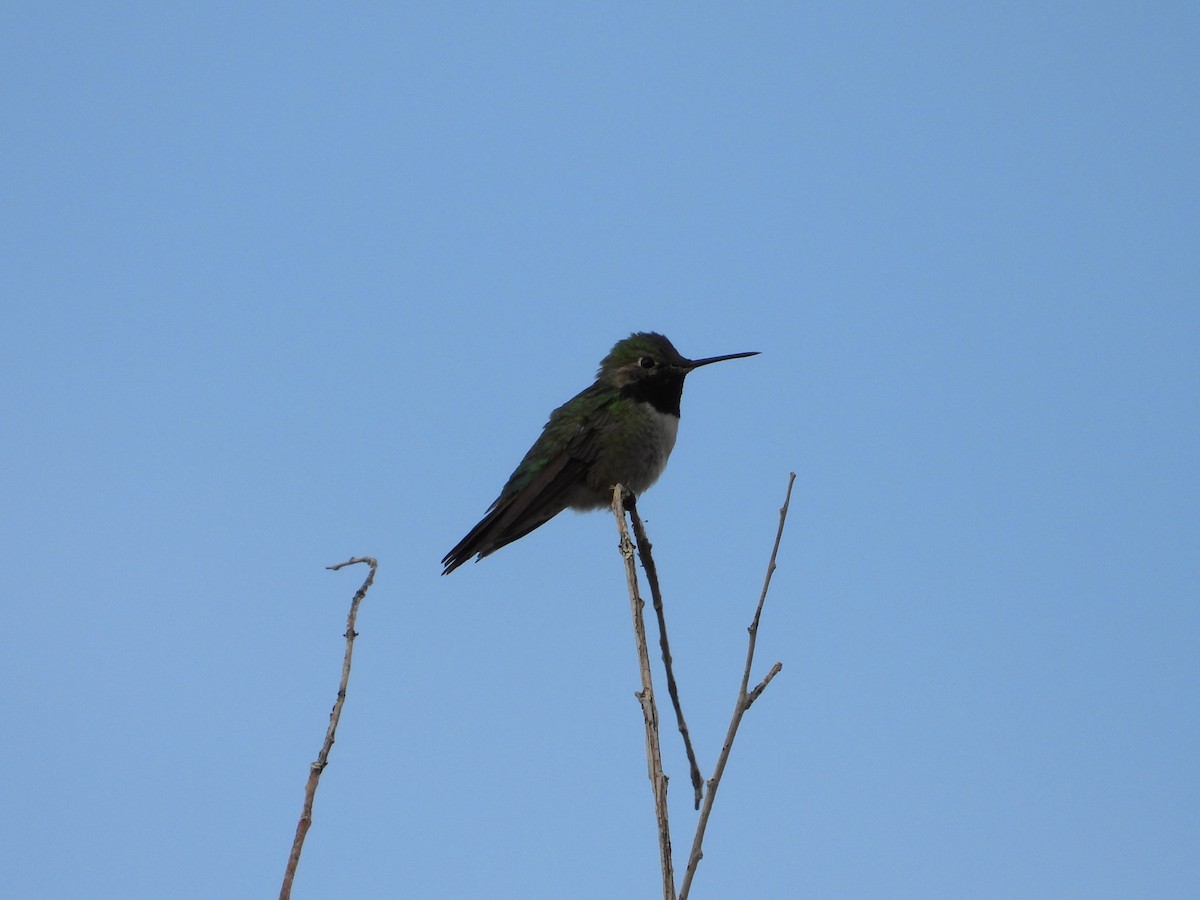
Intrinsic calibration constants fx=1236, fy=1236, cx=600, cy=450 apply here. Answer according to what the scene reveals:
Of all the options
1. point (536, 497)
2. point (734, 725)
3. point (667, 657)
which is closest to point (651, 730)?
point (734, 725)

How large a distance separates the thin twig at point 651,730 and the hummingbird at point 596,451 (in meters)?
5.10

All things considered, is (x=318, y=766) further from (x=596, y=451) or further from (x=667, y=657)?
(x=596, y=451)

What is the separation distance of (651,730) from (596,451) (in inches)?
227

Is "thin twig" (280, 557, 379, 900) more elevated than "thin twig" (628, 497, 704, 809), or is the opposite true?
"thin twig" (628, 497, 704, 809)

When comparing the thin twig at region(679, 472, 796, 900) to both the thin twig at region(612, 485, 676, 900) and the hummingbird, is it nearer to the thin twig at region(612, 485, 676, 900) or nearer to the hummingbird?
the thin twig at region(612, 485, 676, 900)

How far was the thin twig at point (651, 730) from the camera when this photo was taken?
8.41ft

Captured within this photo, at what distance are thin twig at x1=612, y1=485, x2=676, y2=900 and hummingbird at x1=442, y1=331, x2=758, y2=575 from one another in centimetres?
510

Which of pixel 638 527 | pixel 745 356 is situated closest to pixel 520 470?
pixel 745 356

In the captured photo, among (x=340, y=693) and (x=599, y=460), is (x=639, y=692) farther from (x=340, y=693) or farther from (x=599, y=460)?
(x=599, y=460)

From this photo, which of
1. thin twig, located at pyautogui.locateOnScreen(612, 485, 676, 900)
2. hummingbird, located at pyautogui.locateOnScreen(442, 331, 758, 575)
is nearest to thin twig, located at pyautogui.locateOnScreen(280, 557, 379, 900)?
thin twig, located at pyautogui.locateOnScreen(612, 485, 676, 900)

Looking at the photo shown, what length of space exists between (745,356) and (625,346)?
929 mm

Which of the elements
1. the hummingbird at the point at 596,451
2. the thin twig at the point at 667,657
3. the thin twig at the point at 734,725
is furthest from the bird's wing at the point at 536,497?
the thin twig at the point at 734,725

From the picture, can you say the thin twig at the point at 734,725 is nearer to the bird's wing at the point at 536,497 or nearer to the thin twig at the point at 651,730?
the thin twig at the point at 651,730

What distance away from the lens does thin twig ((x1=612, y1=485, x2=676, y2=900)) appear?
8.41 feet
